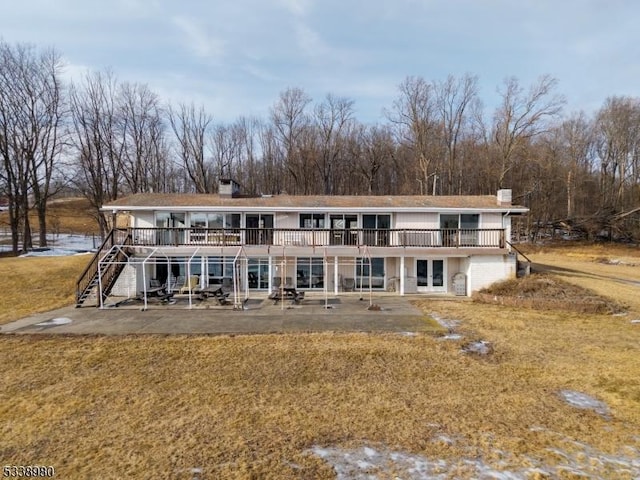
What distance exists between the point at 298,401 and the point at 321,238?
39.8ft

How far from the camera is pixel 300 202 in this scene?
65.8 feet

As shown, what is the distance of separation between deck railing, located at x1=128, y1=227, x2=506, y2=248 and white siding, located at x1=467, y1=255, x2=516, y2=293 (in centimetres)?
68

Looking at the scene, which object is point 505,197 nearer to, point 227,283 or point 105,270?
point 227,283

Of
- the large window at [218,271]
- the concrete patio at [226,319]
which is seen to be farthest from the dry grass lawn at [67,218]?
the concrete patio at [226,319]

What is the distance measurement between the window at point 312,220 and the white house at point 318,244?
54mm

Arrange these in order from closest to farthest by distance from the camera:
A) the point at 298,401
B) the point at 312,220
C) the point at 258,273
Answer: the point at 298,401 < the point at 258,273 < the point at 312,220

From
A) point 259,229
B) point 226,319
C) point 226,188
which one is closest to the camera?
point 226,319

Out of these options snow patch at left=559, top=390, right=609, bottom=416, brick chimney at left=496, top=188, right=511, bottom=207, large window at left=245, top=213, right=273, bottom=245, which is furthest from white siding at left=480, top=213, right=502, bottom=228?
snow patch at left=559, top=390, right=609, bottom=416

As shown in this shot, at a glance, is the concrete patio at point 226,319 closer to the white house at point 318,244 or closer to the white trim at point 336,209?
the white house at point 318,244

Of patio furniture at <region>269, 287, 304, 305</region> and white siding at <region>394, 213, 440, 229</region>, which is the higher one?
white siding at <region>394, 213, 440, 229</region>

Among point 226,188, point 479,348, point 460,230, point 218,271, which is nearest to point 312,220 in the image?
point 218,271

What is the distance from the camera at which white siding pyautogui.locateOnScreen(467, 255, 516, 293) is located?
1788 cm

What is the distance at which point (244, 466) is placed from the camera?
15.7 feet

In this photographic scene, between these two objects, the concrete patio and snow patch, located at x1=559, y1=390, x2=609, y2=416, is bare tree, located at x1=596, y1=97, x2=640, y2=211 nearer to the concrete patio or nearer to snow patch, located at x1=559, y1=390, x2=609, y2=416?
the concrete patio
